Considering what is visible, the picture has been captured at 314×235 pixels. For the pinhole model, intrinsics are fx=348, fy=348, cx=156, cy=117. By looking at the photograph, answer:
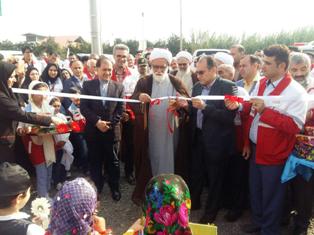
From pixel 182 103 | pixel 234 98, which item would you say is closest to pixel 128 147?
pixel 182 103

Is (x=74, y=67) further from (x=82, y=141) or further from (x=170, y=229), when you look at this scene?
(x=170, y=229)

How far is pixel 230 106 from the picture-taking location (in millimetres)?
3781

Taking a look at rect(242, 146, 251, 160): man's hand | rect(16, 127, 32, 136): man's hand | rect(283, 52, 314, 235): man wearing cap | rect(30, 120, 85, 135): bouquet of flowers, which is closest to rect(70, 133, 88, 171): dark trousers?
rect(30, 120, 85, 135): bouquet of flowers

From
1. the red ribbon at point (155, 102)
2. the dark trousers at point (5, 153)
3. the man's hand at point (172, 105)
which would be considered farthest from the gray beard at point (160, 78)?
the dark trousers at point (5, 153)

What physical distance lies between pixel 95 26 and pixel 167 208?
8480 millimetres

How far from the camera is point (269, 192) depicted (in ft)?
12.0

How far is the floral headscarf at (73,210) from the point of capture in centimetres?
197

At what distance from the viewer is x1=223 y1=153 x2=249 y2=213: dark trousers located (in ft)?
14.9

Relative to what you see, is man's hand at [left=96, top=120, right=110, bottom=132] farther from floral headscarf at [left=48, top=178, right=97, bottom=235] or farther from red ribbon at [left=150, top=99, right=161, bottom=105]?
floral headscarf at [left=48, top=178, right=97, bottom=235]

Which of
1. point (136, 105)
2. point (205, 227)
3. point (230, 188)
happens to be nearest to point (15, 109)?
point (136, 105)

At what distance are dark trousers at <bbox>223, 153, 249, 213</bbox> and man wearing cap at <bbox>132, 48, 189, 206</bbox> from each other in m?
0.79

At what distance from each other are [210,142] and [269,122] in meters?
0.90

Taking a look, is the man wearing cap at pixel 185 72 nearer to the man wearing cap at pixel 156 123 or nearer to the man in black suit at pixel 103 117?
the man wearing cap at pixel 156 123

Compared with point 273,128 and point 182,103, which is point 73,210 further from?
point 182,103
